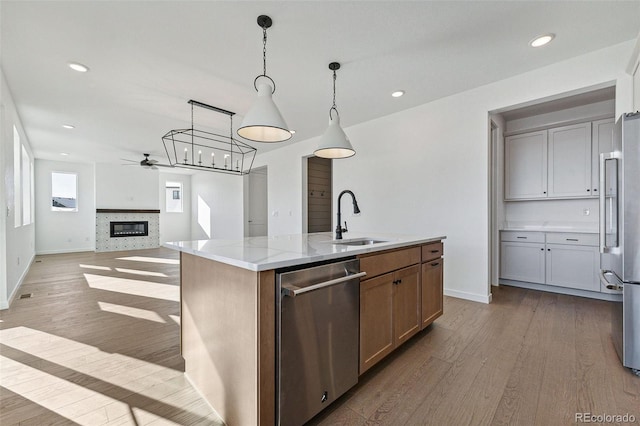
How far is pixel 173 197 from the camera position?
1039 centimetres

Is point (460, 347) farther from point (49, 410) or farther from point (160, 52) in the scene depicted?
point (160, 52)

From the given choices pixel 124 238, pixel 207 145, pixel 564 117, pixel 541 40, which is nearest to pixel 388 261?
pixel 541 40

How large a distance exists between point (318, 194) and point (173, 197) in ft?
21.8

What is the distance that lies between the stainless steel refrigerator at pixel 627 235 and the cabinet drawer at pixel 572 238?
186cm

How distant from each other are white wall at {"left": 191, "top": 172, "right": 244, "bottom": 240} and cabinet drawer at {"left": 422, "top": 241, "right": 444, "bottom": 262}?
601 centimetres

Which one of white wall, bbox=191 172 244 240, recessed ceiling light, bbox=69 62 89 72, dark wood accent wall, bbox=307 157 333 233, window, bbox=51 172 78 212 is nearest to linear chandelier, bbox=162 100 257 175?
white wall, bbox=191 172 244 240

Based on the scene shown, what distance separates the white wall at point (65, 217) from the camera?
7.61 meters

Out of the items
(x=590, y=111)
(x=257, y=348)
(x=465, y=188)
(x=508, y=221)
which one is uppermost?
(x=590, y=111)

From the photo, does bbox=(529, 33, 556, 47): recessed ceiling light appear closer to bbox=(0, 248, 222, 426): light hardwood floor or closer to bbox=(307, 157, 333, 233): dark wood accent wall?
bbox=(0, 248, 222, 426): light hardwood floor

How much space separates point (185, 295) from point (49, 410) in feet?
2.90

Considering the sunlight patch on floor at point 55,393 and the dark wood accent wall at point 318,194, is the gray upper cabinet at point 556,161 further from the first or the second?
the sunlight patch on floor at point 55,393

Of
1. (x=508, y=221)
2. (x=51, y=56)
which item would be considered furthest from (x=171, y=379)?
(x=508, y=221)

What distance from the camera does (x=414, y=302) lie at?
228 centimetres

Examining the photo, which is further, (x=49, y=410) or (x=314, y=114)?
(x=314, y=114)
